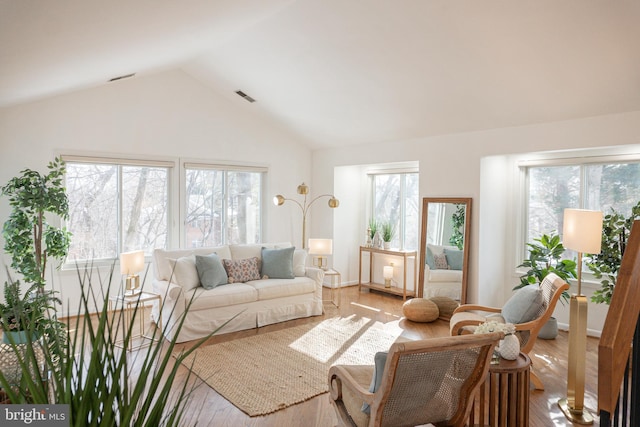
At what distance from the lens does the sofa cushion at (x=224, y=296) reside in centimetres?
475

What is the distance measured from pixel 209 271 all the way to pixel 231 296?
38 centimetres

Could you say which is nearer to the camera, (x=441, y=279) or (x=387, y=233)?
(x=441, y=279)

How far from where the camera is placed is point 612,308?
1039 mm

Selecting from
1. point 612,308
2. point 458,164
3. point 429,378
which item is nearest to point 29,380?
point 612,308

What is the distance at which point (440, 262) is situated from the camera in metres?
5.84

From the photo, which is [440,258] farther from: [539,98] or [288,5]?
[288,5]

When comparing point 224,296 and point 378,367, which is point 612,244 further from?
point 224,296

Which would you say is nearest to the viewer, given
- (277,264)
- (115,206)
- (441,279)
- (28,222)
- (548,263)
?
(28,222)

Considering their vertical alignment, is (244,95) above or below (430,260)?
above

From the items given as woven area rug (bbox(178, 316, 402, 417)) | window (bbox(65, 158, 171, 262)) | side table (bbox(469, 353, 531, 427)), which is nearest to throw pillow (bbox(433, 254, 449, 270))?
woven area rug (bbox(178, 316, 402, 417))

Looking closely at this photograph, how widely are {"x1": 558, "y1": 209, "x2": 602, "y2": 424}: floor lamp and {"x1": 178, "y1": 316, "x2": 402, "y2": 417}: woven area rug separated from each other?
168cm

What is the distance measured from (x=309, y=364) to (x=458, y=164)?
3.14 meters

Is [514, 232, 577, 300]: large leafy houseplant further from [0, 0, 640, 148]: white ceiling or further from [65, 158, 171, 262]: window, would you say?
[65, 158, 171, 262]: window

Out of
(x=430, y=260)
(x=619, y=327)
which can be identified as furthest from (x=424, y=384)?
(x=430, y=260)
